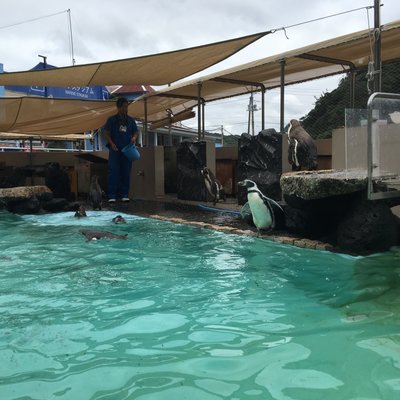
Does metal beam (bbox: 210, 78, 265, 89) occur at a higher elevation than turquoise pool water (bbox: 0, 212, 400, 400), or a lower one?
higher

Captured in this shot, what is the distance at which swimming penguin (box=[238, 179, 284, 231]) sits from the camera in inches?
239

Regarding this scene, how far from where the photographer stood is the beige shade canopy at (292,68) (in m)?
6.65

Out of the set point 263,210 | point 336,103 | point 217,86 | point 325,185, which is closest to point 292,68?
point 217,86

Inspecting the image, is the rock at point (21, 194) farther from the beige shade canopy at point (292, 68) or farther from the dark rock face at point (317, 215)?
the dark rock face at point (317, 215)

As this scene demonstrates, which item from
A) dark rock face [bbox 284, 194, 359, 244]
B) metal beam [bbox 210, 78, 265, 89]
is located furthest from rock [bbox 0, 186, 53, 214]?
dark rock face [bbox 284, 194, 359, 244]

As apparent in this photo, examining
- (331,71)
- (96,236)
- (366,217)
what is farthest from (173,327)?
(331,71)

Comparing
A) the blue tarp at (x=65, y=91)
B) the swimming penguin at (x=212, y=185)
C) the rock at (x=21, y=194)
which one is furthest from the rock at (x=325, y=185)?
the blue tarp at (x=65, y=91)

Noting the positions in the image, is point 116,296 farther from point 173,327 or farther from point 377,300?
point 377,300

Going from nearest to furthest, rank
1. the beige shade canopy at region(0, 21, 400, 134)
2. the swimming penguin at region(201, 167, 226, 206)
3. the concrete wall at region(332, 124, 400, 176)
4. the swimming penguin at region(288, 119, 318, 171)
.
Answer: the concrete wall at region(332, 124, 400, 176) < the swimming penguin at region(288, 119, 318, 171) < the beige shade canopy at region(0, 21, 400, 134) < the swimming penguin at region(201, 167, 226, 206)

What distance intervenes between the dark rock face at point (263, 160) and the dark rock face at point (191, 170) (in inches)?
54.1

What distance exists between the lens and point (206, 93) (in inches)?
458

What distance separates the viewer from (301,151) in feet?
21.8

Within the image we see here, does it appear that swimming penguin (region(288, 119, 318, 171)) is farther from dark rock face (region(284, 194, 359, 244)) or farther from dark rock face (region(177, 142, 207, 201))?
dark rock face (region(177, 142, 207, 201))

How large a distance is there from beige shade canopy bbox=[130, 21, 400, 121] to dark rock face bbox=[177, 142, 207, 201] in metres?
1.32
